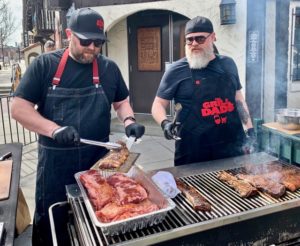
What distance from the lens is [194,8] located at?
283 inches

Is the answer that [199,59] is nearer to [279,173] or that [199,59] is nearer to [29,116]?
[279,173]

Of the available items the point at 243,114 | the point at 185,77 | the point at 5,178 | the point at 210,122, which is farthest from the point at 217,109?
the point at 5,178

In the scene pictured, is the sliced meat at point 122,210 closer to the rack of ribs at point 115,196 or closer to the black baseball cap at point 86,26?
the rack of ribs at point 115,196

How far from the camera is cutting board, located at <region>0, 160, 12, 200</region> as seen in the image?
2.41 meters

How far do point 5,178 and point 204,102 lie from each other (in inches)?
74.9

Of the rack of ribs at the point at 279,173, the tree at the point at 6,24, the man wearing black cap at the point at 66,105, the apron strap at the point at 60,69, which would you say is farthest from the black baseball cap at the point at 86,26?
the tree at the point at 6,24

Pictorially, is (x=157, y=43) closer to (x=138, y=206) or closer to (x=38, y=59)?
(x=38, y=59)

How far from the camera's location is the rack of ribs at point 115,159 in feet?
7.93

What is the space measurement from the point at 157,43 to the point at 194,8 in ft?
6.08

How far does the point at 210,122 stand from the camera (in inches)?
128

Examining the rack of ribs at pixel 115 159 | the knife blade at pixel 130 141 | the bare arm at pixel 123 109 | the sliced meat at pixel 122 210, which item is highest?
the bare arm at pixel 123 109

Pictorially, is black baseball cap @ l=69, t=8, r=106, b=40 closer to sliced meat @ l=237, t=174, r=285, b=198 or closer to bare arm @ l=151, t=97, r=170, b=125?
bare arm @ l=151, t=97, r=170, b=125

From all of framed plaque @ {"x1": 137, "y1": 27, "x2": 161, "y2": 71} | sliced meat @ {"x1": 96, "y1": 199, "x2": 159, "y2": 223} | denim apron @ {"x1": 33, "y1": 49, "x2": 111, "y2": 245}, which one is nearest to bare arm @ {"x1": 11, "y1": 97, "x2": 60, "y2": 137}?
denim apron @ {"x1": 33, "y1": 49, "x2": 111, "y2": 245}

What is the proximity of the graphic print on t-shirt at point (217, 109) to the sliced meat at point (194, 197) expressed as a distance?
947mm
